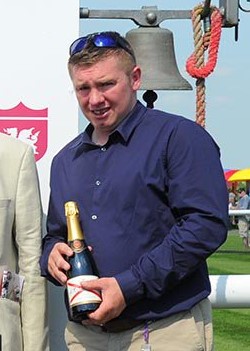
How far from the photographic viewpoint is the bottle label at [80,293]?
2836 millimetres

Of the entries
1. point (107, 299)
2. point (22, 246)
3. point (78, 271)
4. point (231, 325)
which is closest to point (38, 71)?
point (22, 246)

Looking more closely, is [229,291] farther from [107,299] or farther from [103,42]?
[103,42]

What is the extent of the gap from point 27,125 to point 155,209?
1.05 m

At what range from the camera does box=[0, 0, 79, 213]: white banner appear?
379 centimetres

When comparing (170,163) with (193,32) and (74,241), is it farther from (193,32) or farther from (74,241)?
(193,32)

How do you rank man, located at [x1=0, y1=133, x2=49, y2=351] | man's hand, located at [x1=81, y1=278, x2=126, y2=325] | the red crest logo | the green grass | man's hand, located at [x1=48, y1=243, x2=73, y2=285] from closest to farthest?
man's hand, located at [x1=81, y1=278, x2=126, y2=325]
man's hand, located at [x1=48, y1=243, x2=73, y2=285]
man, located at [x1=0, y1=133, x2=49, y2=351]
the red crest logo
the green grass

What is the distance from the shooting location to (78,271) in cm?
291

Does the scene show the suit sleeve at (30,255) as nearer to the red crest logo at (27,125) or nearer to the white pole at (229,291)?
the red crest logo at (27,125)

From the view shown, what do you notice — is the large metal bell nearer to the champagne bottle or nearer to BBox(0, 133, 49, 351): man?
BBox(0, 133, 49, 351): man

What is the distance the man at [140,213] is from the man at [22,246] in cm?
26

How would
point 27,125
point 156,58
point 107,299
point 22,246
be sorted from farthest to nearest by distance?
point 156,58 < point 27,125 < point 22,246 < point 107,299

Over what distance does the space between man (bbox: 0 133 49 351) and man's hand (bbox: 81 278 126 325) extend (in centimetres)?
46

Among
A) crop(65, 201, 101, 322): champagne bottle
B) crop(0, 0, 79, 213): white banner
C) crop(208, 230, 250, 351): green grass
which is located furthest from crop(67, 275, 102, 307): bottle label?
crop(208, 230, 250, 351): green grass

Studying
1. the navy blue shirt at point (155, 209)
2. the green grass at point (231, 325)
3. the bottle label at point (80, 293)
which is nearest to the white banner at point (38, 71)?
the navy blue shirt at point (155, 209)
